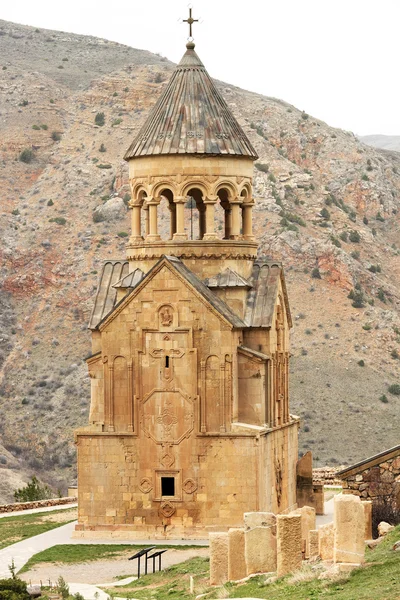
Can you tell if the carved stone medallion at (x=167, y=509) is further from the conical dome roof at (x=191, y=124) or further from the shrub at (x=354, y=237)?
the shrub at (x=354, y=237)

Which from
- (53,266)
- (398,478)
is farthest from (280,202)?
(398,478)

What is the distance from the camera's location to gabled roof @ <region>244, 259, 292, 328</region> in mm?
34875

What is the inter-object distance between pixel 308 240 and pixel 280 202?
4.56 m

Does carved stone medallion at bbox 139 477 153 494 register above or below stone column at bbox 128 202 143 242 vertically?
below

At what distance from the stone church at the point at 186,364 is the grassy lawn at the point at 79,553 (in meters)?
1.10

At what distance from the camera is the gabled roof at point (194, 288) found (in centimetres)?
3375

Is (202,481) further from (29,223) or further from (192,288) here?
(29,223)

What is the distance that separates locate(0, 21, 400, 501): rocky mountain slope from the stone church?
64.3 ft

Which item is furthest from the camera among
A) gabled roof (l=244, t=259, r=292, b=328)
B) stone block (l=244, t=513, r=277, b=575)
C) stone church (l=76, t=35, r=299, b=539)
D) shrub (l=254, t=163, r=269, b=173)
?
shrub (l=254, t=163, r=269, b=173)

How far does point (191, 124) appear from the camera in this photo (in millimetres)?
35156

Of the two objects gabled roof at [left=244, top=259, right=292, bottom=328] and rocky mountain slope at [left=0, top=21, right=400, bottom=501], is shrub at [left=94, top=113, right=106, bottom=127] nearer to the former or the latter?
rocky mountain slope at [left=0, top=21, right=400, bottom=501]

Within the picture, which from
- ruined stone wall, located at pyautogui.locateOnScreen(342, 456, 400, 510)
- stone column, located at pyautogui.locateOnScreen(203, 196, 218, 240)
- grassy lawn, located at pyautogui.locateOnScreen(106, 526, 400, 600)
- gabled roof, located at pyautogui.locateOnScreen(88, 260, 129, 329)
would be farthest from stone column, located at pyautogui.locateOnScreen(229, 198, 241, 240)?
grassy lawn, located at pyautogui.locateOnScreen(106, 526, 400, 600)

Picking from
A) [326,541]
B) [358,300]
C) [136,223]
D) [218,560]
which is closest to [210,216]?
[136,223]

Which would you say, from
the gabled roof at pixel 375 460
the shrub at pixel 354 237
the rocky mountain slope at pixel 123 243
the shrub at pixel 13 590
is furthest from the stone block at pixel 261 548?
the shrub at pixel 354 237
